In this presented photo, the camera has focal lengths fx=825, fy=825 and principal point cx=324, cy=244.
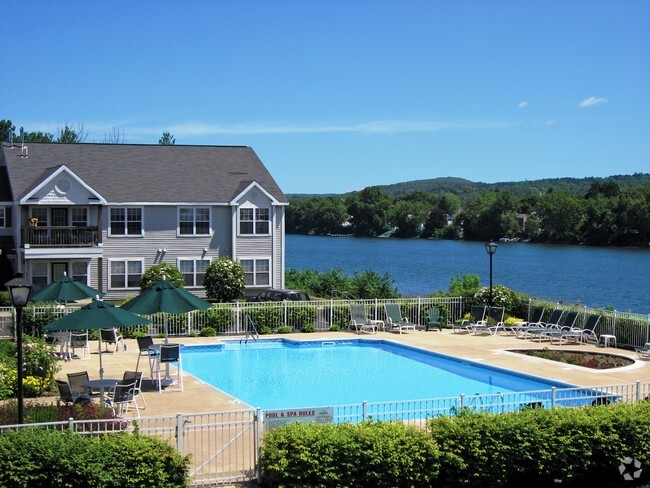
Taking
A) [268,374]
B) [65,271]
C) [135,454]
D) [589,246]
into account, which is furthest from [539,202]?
[135,454]

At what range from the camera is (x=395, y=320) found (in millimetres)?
30891

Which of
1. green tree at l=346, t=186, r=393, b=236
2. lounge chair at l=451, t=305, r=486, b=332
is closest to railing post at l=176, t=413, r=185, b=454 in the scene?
lounge chair at l=451, t=305, r=486, b=332

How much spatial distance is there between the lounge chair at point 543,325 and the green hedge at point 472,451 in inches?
543

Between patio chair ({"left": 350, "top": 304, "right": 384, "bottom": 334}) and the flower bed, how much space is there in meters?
6.33

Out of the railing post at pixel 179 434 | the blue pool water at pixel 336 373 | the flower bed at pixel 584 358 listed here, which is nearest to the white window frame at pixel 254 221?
the blue pool water at pixel 336 373

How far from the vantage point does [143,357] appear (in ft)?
82.6

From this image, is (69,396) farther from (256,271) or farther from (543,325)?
(256,271)

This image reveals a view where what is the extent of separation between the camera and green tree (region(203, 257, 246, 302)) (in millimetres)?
37969

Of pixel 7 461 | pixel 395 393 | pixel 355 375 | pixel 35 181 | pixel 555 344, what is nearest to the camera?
pixel 7 461

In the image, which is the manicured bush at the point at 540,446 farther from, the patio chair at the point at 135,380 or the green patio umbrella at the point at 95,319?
the green patio umbrella at the point at 95,319

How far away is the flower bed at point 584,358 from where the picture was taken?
76.4 ft

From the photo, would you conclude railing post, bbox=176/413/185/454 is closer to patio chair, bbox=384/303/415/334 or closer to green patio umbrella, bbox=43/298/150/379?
green patio umbrella, bbox=43/298/150/379

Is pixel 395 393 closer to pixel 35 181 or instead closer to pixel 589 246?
pixel 35 181

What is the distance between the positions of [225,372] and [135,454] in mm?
12913
